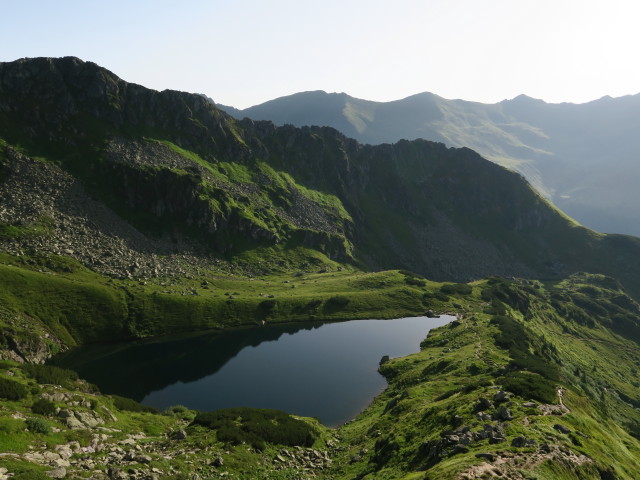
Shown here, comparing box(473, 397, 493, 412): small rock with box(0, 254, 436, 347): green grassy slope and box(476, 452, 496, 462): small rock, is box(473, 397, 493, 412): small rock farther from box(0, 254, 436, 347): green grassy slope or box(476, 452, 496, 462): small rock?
box(0, 254, 436, 347): green grassy slope

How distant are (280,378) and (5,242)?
92523mm

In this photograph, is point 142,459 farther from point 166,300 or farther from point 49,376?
point 166,300

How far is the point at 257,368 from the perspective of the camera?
84438 millimetres

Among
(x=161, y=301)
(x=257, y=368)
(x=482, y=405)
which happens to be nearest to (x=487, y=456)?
(x=482, y=405)

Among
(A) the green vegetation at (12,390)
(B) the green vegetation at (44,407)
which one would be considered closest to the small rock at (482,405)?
(B) the green vegetation at (44,407)

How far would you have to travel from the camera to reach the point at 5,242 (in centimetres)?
10731

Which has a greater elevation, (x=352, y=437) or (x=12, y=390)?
(x=12, y=390)

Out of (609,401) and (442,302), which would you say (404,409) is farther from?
(442,302)

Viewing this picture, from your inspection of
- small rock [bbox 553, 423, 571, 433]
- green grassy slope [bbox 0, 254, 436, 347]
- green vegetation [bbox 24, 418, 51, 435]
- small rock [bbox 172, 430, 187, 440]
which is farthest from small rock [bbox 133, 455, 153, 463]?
green grassy slope [bbox 0, 254, 436, 347]

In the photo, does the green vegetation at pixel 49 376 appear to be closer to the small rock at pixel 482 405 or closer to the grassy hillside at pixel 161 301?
the grassy hillside at pixel 161 301

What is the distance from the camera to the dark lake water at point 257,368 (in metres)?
67.8

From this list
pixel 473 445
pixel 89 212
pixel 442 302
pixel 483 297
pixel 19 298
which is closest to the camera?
pixel 473 445

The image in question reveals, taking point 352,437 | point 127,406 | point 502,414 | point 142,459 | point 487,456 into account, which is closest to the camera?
point 487,456

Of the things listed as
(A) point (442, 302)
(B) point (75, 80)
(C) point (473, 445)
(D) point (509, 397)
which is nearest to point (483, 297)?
(A) point (442, 302)
